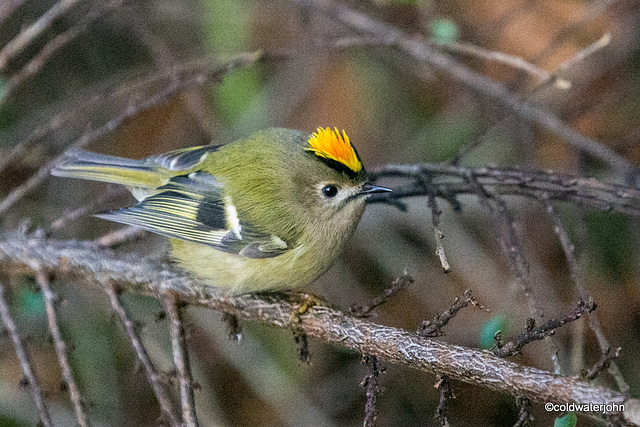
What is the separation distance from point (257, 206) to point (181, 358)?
635mm

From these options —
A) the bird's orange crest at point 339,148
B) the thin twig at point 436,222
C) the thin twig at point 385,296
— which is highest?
the bird's orange crest at point 339,148

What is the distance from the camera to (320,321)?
1585mm

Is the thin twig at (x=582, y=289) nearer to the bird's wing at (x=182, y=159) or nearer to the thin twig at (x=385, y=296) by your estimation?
the thin twig at (x=385, y=296)

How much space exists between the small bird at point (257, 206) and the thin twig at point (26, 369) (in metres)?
0.41

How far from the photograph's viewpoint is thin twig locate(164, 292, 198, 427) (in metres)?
1.44

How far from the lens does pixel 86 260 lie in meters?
1.87

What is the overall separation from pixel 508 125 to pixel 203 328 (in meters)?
1.85

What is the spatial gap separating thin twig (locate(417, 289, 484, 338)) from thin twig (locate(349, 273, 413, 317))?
10 cm

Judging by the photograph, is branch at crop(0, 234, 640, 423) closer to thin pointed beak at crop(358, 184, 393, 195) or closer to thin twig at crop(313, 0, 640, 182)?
thin pointed beak at crop(358, 184, 393, 195)

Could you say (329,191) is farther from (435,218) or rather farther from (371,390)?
(371,390)

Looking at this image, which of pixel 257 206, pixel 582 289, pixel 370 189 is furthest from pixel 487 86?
pixel 582 289

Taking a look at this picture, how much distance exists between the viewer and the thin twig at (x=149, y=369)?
1427 millimetres

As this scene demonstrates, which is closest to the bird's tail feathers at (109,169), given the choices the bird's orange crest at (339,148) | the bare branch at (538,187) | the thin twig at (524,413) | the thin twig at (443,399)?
the bird's orange crest at (339,148)

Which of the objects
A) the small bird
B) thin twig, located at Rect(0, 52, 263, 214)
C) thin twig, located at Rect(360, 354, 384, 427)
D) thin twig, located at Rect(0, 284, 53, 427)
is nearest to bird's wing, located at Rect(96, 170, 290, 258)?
the small bird
